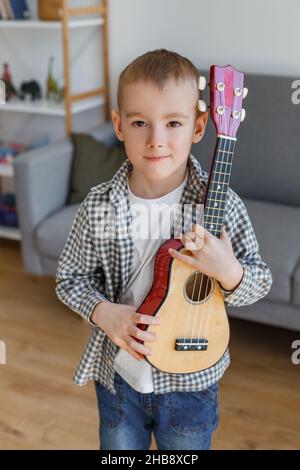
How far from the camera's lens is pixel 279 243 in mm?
1607

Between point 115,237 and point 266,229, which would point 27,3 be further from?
point 115,237

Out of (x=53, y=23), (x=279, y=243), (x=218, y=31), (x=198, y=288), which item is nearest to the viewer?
(x=198, y=288)

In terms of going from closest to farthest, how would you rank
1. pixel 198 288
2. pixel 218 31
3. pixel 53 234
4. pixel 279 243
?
pixel 198 288
pixel 279 243
pixel 218 31
pixel 53 234

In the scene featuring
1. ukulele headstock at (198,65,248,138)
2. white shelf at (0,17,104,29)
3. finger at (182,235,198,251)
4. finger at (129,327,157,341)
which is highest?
ukulele headstock at (198,65,248,138)

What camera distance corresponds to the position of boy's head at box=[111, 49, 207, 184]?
24.7 inches

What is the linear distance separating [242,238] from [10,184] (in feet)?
7.13

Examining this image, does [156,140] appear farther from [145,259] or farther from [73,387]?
[73,387]

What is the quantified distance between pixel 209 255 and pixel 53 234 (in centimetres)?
129

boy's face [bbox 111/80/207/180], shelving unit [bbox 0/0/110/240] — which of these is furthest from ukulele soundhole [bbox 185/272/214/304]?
shelving unit [bbox 0/0/110/240]

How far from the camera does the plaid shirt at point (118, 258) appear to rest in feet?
2.41

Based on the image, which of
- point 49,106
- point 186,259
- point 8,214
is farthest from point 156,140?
point 8,214

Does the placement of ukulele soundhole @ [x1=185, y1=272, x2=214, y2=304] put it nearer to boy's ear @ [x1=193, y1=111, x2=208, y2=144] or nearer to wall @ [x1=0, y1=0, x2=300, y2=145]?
boy's ear @ [x1=193, y1=111, x2=208, y2=144]

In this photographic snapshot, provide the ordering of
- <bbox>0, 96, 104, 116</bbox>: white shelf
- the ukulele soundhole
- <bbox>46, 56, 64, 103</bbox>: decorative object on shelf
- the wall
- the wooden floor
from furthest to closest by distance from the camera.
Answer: <bbox>46, 56, 64, 103</bbox>: decorative object on shelf < <bbox>0, 96, 104, 116</bbox>: white shelf < the wall < the wooden floor < the ukulele soundhole

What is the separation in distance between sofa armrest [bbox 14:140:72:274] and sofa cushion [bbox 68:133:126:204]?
28 mm
